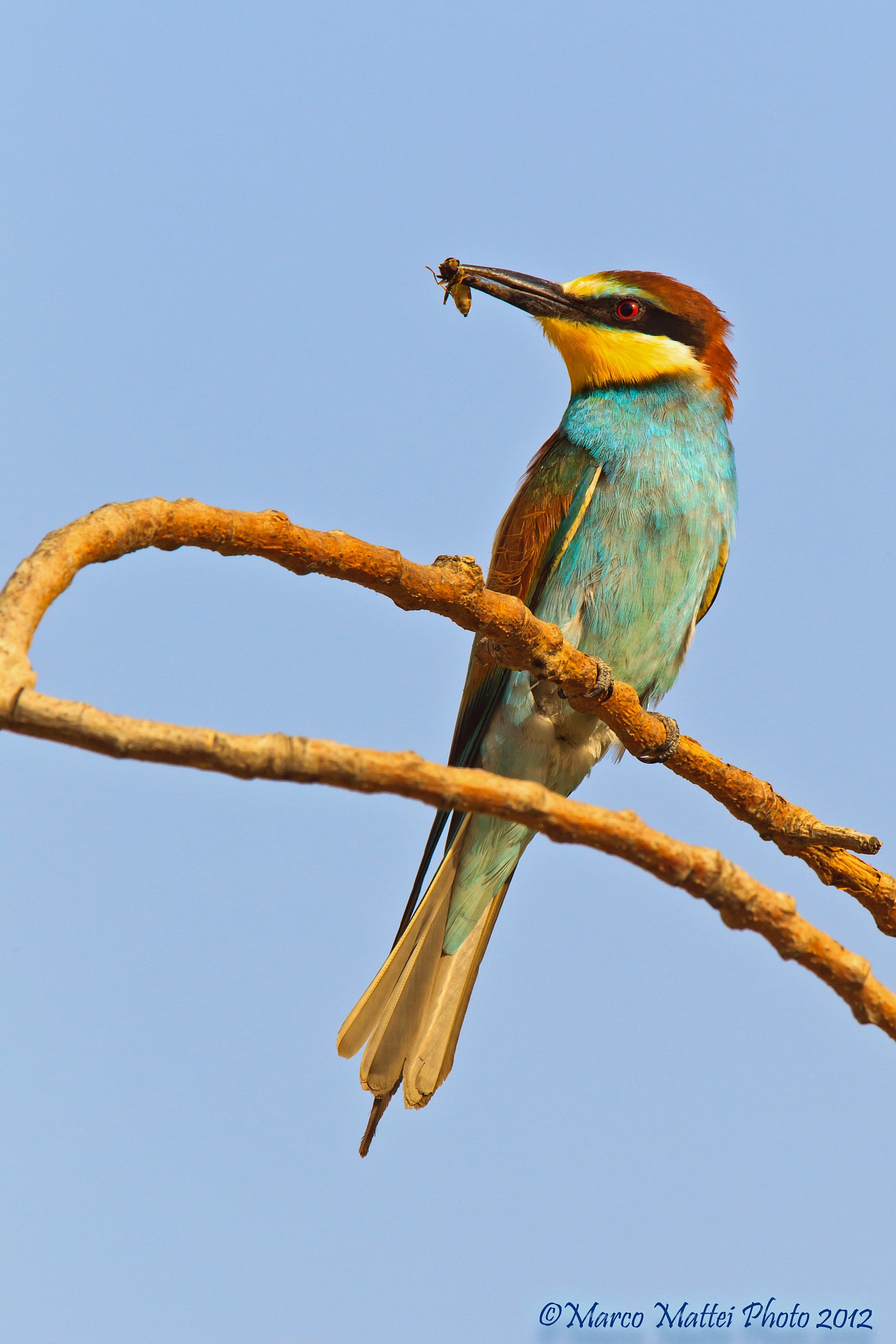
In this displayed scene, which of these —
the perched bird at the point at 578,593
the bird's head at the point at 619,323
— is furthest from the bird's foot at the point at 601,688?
the bird's head at the point at 619,323

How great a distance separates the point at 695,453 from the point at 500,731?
1186 mm

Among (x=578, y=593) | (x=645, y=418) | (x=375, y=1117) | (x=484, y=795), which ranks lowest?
(x=375, y=1117)

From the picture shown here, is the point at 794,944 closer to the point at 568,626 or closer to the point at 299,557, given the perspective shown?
the point at 299,557

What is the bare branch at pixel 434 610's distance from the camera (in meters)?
1.93

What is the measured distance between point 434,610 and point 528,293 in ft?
7.71

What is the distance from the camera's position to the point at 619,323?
4523mm

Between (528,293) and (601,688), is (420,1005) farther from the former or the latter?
(528,293)

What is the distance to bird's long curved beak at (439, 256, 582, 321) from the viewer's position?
181 inches

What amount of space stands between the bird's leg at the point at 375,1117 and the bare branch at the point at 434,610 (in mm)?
1263

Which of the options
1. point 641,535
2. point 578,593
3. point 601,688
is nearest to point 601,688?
point 601,688

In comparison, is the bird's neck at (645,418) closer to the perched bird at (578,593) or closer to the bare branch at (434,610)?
the perched bird at (578,593)

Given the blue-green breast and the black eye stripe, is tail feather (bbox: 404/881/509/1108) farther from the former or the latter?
the black eye stripe

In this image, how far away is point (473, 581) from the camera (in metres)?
2.69

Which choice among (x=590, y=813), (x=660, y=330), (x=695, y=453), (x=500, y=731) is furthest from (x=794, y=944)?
(x=660, y=330)
